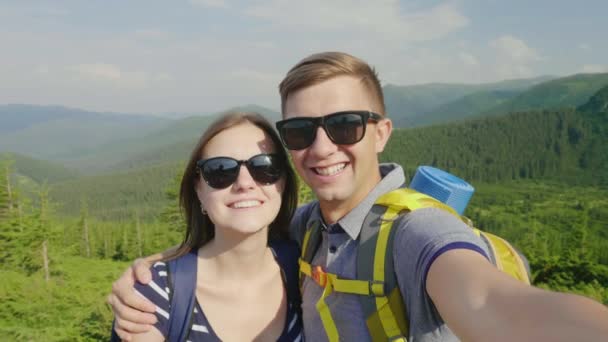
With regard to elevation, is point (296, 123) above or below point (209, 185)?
above

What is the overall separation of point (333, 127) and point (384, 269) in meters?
1.12

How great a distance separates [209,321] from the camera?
3.28m

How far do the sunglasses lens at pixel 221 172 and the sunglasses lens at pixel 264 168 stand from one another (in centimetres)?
13

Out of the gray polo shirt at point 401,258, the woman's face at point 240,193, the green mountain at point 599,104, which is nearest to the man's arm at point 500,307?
the gray polo shirt at point 401,258

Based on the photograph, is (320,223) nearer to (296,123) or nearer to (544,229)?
(296,123)

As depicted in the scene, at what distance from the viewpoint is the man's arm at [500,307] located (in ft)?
4.26

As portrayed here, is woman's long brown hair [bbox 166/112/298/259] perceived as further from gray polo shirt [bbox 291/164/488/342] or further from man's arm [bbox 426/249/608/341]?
man's arm [bbox 426/249/608/341]

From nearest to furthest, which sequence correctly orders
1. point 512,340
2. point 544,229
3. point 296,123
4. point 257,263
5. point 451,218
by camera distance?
1. point 512,340
2. point 451,218
3. point 296,123
4. point 257,263
5. point 544,229

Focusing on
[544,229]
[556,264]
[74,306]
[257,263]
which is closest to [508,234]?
[544,229]

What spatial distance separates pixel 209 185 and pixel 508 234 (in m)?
105

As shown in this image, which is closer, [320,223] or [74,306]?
[320,223]

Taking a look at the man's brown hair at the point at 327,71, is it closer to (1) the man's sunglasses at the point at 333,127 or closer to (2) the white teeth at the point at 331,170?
(1) the man's sunglasses at the point at 333,127

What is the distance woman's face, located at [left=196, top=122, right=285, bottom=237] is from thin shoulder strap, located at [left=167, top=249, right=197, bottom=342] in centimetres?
48

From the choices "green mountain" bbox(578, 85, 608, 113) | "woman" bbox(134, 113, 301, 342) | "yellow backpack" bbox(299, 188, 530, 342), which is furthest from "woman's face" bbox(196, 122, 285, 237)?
"green mountain" bbox(578, 85, 608, 113)
